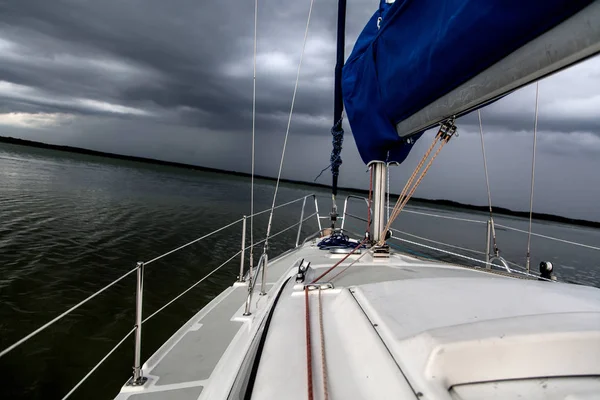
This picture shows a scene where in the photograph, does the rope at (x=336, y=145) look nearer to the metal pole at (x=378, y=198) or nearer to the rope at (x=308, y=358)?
the metal pole at (x=378, y=198)

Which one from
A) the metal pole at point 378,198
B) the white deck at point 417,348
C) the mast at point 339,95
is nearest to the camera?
the white deck at point 417,348

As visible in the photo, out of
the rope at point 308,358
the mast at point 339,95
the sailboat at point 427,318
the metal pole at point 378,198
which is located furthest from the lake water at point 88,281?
the rope at point 308,358

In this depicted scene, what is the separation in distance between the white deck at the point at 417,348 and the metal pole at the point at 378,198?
4.98ft

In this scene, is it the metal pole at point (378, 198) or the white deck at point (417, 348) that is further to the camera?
the metal pole at point (378, 198)

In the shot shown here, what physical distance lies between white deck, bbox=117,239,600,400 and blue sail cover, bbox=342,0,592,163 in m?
1.13

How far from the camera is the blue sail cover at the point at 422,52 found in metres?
1.27

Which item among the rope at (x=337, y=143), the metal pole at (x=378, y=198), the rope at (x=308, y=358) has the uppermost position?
the rope at (x=337, y=143)

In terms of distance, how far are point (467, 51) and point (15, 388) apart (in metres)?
4.33

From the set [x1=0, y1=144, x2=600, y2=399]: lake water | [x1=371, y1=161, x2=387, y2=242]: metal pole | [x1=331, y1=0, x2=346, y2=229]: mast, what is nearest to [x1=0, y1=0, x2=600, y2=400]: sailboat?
[x1=371, y1=161, x2=387, y2=242]: metal pole

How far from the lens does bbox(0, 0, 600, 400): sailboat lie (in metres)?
1.05

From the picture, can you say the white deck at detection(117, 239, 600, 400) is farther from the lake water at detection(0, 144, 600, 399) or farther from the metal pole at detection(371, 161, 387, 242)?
the lake water at detection(0, 144, 600, 399)

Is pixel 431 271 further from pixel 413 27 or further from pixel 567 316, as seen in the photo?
pixel 413 27

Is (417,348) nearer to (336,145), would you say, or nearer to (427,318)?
(427,318)

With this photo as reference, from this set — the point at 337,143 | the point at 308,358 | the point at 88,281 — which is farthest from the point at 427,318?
the point at 88,281
